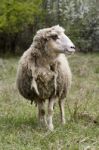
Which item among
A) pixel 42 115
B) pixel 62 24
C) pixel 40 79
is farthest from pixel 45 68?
pixel 62 24

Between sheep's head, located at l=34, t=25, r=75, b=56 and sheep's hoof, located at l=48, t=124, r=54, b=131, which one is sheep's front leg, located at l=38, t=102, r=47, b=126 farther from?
sheep's head, located at l=34, t=25, r=75, b=56

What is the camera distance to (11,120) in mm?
9008

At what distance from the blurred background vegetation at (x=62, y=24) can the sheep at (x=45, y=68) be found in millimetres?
14845

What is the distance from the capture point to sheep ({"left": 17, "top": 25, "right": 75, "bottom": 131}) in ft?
27.0

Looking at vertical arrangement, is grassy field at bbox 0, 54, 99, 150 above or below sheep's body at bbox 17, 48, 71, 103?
below

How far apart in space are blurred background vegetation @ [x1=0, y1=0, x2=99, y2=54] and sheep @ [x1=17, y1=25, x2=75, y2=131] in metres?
14.8

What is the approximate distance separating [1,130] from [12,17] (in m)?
14.9

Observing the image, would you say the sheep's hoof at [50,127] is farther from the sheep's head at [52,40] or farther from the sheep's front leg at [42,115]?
the sheep's head at [52,40]

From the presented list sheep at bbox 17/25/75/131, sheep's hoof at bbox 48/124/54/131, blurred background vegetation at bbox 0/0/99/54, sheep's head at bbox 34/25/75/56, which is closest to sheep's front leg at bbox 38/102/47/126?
sheep at bbox 17/25/75/131

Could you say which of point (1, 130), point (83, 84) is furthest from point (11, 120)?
point (83, 84)

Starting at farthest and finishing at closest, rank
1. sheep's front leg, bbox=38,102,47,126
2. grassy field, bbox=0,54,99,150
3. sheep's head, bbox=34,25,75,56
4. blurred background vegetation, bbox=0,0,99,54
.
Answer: blurred background vegetation, bbox=0,0,99,54, sheep's front leg, bbox=38,102,47,126, sheep's head, bbox=34,25,75,56, grassy field, bbox=0,54,99,150

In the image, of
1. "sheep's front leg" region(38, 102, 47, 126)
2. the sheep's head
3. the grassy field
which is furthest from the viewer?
"sheep's front leg" region(38, 102, 47, 126)

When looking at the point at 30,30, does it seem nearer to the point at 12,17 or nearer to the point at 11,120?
the point at 12,17

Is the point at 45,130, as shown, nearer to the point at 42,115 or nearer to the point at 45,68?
the point at 42,115
